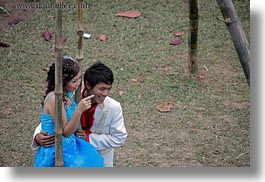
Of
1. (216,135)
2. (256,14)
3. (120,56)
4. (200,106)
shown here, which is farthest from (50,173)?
(120,56)

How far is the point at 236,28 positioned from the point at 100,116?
0.69m

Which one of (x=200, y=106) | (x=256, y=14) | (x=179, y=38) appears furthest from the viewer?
(x=179, y=38)

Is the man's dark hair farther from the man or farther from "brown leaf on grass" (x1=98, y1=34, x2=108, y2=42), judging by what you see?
"brown leaf on grass" (x1=98, y1=34, x2=108, y2=42)

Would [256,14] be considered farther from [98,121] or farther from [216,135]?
[216,135]

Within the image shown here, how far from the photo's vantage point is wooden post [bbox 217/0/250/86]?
106 inches

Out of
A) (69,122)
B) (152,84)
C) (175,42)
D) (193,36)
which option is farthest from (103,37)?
(69,122)

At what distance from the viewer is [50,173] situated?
9.11 ft

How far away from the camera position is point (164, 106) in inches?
167

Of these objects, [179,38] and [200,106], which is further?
[179,38]

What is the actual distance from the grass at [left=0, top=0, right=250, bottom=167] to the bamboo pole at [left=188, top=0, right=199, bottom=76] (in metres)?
0.09

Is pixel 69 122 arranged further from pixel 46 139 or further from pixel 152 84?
pixel 152 84

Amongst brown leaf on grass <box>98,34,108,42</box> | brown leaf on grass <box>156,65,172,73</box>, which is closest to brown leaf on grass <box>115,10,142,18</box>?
brown leaf on grass <box>98,34,108,42</box>

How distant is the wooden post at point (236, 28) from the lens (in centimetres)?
270

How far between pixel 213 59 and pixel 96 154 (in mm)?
2318
